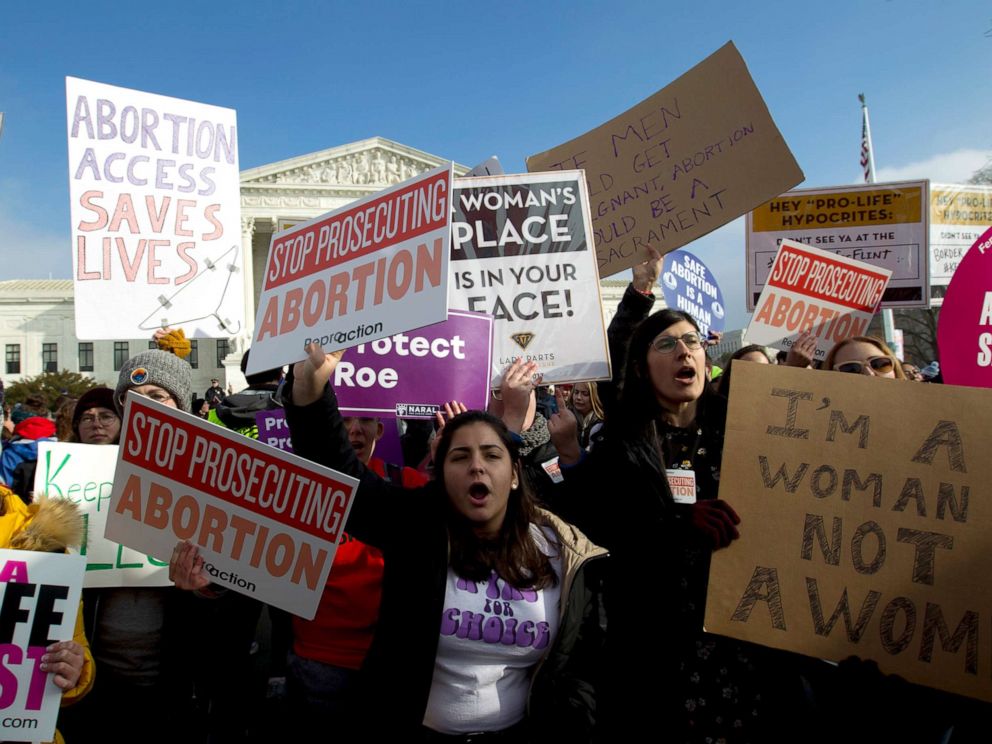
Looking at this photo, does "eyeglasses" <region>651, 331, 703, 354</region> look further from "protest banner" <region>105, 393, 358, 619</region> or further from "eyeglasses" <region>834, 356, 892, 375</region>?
"protest banner" <region>105, 393, 358, 619</region>

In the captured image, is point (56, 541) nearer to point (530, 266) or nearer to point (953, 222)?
point (530, 266)

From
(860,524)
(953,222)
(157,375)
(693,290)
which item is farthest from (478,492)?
(953,222)

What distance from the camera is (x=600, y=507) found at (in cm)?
243

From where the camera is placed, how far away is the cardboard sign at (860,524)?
181 cm

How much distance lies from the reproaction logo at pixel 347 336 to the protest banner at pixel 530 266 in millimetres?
912

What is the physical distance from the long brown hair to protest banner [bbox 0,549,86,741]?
1102 millimetres

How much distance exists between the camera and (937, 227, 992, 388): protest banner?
2875 millimetres

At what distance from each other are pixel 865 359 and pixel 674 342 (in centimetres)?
113

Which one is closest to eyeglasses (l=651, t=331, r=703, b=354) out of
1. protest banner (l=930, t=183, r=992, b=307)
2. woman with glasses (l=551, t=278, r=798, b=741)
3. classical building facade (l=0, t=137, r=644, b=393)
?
woman with glasses (l=551, t=278, r=798, b=741)

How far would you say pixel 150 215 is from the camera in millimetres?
3451

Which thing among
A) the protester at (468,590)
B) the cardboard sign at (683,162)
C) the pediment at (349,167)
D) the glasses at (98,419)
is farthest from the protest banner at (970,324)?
the pediment at (349,167)

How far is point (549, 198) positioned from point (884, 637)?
2.15 meters

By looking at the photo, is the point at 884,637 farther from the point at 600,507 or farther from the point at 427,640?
the point at 427,640

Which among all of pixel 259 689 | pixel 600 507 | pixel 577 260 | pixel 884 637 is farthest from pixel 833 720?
pixel 259 689
